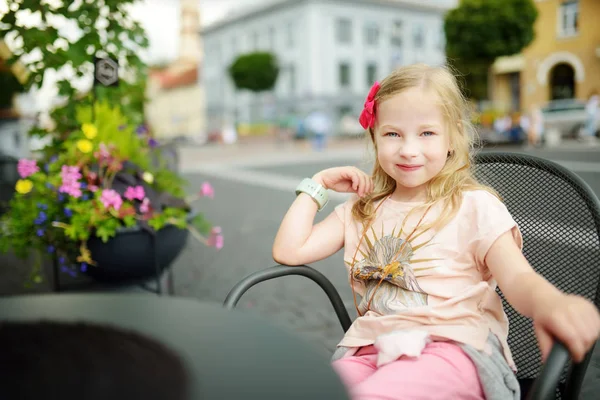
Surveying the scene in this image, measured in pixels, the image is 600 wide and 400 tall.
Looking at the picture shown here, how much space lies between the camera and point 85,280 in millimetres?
3689

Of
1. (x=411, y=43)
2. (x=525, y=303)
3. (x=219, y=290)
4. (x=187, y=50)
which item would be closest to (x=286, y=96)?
(x=411, y=43)

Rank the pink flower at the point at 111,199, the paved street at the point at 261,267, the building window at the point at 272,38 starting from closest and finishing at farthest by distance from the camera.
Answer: the pink flower at the point at 111,199
the paved street at the point at 261,267
the building window at the point at 272,38

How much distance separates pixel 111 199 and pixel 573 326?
2437 mm

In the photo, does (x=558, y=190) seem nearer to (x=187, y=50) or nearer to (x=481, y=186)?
(x=481, y=186)

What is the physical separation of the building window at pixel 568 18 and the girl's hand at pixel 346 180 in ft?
93.4

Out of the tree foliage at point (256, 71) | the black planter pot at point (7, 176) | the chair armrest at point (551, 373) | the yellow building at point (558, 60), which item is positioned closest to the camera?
the chair armrest at point (551, 373)

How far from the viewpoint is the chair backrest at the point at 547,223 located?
1.48 meters

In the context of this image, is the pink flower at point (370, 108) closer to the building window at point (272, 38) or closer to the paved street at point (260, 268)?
the paved street at point (260, 268)

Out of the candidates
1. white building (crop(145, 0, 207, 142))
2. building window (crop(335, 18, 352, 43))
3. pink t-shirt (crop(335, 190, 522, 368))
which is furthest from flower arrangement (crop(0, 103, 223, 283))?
white building (crop(145, 0, 207, 142))

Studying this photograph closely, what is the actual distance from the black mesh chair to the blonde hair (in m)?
0.13

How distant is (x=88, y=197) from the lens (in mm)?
3088

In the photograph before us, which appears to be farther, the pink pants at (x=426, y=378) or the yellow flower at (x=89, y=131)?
the yellow flower at (x=89, y=131)

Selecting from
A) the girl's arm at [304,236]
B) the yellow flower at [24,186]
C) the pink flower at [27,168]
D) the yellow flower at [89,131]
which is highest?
the yellow flower at [89,131]

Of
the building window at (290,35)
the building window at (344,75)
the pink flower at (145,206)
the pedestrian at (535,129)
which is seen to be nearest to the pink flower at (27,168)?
the pink flower at (145,206)
